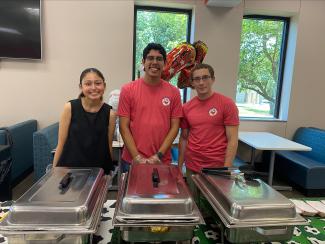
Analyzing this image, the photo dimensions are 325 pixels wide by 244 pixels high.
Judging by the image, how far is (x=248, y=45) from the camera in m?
3.82

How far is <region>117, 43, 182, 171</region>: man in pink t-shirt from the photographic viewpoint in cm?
150

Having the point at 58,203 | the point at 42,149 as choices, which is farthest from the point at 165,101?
the point at 42,149

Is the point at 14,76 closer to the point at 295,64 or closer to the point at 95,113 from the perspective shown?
the point at 95,113

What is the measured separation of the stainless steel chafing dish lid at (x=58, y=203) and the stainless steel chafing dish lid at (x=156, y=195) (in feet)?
0.37

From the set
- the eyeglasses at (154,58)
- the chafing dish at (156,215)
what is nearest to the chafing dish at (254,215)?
the chafing dish at (156,215)

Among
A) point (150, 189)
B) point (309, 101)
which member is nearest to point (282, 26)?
point (309, 101)

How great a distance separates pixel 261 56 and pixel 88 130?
3.36 meters

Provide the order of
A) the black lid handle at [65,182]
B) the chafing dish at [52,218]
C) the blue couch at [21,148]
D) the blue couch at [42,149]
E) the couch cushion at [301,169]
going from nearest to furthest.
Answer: the chafing dish at [52,218] < the black lid handle at [65,182] < the blue couch at [42,149] < the blue couch at [21,148] < the couch cushion at [301,169]

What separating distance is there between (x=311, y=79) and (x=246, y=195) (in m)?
3.50

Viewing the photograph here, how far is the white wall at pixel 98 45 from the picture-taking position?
10.5 feet

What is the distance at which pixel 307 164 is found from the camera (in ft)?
10.1

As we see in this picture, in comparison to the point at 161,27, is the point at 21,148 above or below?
below

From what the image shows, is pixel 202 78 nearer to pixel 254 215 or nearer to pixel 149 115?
pixel 149 115

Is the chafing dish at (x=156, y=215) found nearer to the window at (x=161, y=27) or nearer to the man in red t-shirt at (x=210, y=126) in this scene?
the man in red t-shirt at (x=210, y=126)
